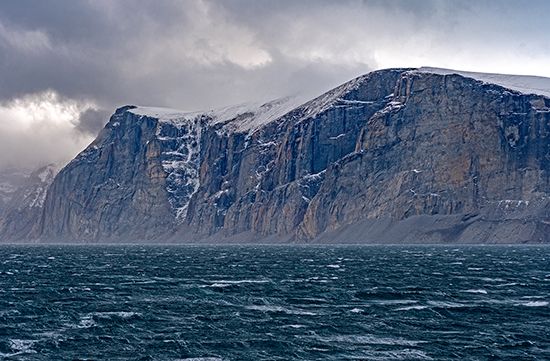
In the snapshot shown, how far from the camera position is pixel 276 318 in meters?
79.8

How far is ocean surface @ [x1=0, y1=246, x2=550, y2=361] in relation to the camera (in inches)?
2510

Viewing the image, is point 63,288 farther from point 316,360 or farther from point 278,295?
point 316,360

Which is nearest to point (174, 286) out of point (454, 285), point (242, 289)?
point (242, 289)

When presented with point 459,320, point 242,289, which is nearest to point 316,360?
point 459,320

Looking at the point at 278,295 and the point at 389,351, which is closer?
the point at 389,351

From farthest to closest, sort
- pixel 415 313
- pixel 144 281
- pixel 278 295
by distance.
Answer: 1. pixel 144 281
2. pixel 278 295
3. pixel 415 313

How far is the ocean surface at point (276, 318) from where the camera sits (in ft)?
209

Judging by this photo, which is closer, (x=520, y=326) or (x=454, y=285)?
(x=520, y=326)

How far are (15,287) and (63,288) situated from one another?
747cm

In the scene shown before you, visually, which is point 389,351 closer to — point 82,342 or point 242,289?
point 82,342

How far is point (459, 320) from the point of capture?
78.1 m

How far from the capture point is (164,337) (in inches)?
2741

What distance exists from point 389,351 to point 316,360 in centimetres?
619

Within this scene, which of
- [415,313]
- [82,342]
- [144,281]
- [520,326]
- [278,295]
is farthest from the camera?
[144,281]
